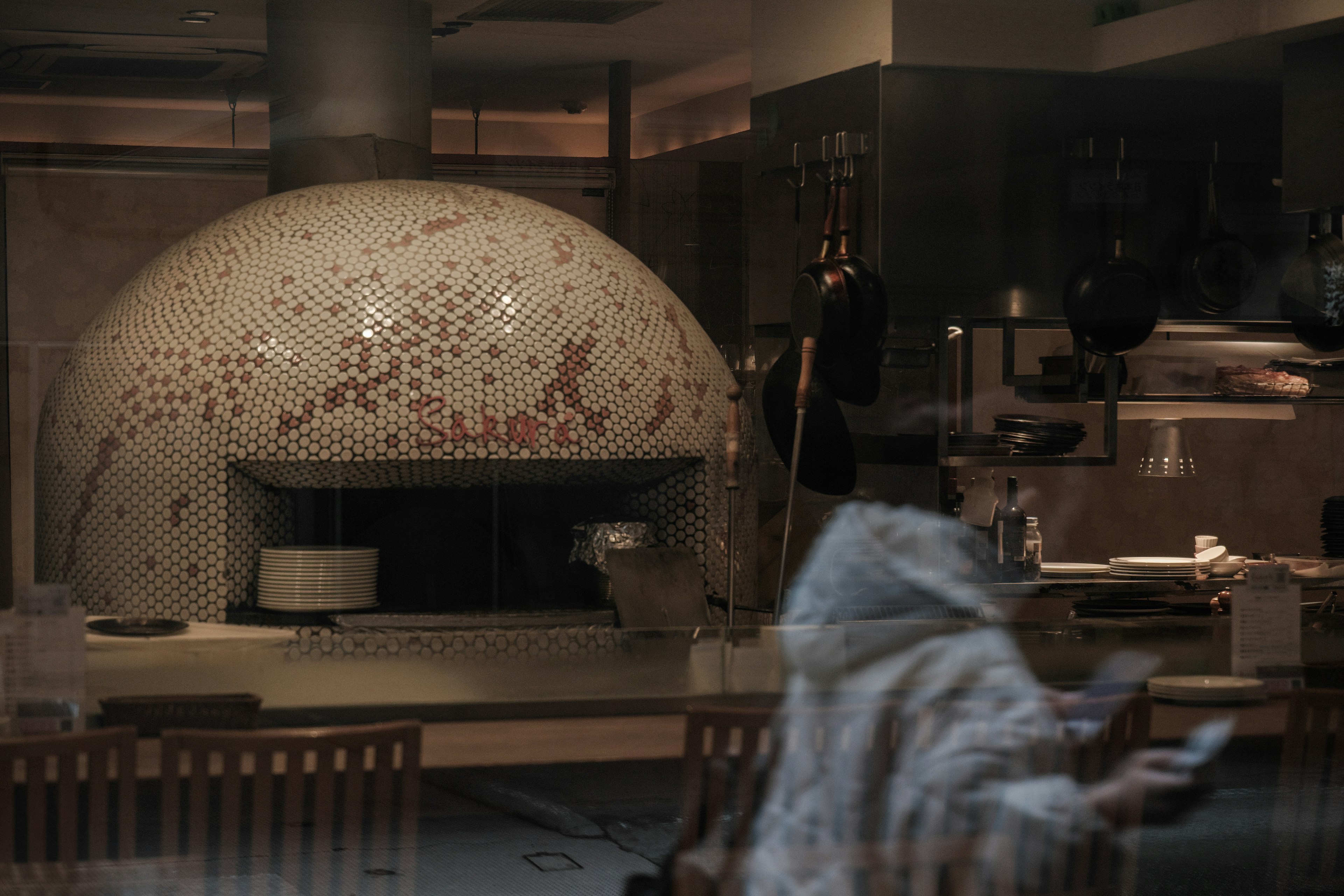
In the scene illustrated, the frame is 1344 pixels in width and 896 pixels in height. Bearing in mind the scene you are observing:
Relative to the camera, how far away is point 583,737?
1.72 m

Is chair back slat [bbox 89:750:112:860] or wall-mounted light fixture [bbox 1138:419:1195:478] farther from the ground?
wall-mounted light fixture [bbox 1138:419:1195:478]

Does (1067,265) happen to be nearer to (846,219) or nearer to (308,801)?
(846,219)

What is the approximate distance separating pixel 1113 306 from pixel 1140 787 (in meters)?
1.29

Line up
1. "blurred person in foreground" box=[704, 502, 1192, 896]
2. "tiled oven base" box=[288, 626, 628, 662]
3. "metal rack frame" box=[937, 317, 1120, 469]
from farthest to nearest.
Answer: "metal rack frame" box=[937, 317, 1120, 469]
"tiled oven base" box=[288, 626, 628, 662]
"blurred person in foreground" box=[704, 502, 1192, 896]

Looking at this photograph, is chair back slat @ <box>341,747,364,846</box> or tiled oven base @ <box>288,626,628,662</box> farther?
tiled oven base @ <box>288,626,628,662</box>

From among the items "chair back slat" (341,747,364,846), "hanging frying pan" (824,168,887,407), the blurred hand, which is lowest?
the blurred hand

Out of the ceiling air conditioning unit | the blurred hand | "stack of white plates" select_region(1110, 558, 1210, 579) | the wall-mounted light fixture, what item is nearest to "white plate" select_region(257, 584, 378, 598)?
the ceiling air conditioning unit

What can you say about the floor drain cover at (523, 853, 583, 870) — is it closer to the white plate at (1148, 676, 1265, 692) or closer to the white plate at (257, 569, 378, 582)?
the white plate at (257, 569, 378, 582)

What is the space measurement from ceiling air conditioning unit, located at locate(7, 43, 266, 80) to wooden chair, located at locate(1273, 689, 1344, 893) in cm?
188

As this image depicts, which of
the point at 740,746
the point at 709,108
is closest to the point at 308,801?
the point at 740,746

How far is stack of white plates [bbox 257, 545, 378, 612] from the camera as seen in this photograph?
210cm

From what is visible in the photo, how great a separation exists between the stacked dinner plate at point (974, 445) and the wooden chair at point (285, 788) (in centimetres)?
144

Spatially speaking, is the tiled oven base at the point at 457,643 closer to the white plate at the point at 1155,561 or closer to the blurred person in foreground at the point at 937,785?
the blurred person in foreground at the point at 937,785

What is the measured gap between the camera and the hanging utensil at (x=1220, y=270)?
2879 mm
